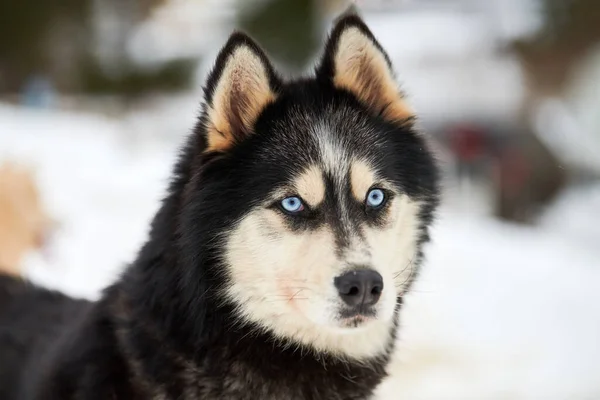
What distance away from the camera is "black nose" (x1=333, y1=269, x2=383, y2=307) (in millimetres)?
2117

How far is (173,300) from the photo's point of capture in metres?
2.35

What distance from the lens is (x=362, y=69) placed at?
260 cm

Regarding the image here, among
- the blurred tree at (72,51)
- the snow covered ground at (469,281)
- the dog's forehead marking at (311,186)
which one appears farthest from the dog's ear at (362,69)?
the blurred tree at (72,51)

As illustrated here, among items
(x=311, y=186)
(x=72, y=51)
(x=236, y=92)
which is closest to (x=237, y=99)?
(x=236, y=92)

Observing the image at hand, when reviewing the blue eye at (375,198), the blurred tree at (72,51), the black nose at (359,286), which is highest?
the blue eye at (375,198)

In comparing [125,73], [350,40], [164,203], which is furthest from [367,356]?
[125,73]

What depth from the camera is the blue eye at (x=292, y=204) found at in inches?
91.4

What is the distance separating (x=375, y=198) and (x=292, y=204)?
0.32 meters

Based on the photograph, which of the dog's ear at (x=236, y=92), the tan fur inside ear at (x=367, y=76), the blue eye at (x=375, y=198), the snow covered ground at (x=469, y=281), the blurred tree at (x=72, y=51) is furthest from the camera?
the blurred tree at (x=72, y=51)

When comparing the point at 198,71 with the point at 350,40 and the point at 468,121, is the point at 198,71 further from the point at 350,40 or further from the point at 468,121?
the point at 350,40

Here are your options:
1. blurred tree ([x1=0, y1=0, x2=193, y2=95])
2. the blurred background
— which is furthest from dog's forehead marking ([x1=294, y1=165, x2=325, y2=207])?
blurred tree ([x1=0, y1=0, x2=193, y2=95])

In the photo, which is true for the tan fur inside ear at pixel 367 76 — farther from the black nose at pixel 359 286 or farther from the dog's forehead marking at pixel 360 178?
the black nose at pixel 359 286

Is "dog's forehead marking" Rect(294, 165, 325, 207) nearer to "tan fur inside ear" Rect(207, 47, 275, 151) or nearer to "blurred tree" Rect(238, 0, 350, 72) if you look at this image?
"tan fur inside ear" Rect(207, 47, 275, 151)

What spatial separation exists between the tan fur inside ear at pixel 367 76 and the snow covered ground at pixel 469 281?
0.60 m
